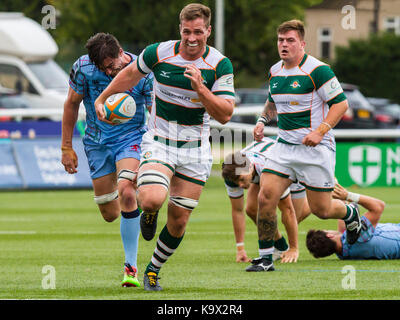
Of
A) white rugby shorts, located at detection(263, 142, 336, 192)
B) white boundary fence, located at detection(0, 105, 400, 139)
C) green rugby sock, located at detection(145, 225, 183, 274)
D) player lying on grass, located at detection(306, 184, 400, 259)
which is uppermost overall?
white rugby shorts, located at detection(263, 142, 336, 192)

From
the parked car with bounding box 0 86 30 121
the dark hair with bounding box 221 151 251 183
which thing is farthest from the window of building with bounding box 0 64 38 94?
the dark hair with bounding box 221 151 251 183

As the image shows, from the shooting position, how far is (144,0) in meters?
40.9

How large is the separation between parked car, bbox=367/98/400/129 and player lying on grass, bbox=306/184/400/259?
23.9 m

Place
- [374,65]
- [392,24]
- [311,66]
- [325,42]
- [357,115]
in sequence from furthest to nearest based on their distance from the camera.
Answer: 1. [325,42]
2. [392,24]
3. [374,65]
4. [357,115]
5. [311,66]

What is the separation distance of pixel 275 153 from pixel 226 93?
1886 mm

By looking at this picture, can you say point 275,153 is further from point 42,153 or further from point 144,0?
point 144,0

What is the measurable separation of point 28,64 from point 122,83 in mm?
20418

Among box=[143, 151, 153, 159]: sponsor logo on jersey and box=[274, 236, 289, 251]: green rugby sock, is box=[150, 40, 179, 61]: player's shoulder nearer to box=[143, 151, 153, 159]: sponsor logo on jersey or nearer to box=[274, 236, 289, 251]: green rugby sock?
box=[143, 151, 153, 159]: sponsor logo on jersey

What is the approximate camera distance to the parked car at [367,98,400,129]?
113 feet

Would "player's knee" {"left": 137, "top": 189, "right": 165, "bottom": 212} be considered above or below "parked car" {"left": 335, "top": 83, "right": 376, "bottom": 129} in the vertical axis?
above

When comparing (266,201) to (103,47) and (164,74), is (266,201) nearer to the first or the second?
(164,74)

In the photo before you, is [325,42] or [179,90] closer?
[179,90]

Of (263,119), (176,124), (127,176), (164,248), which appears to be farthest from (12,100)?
(164,248)

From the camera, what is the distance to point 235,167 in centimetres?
1023
